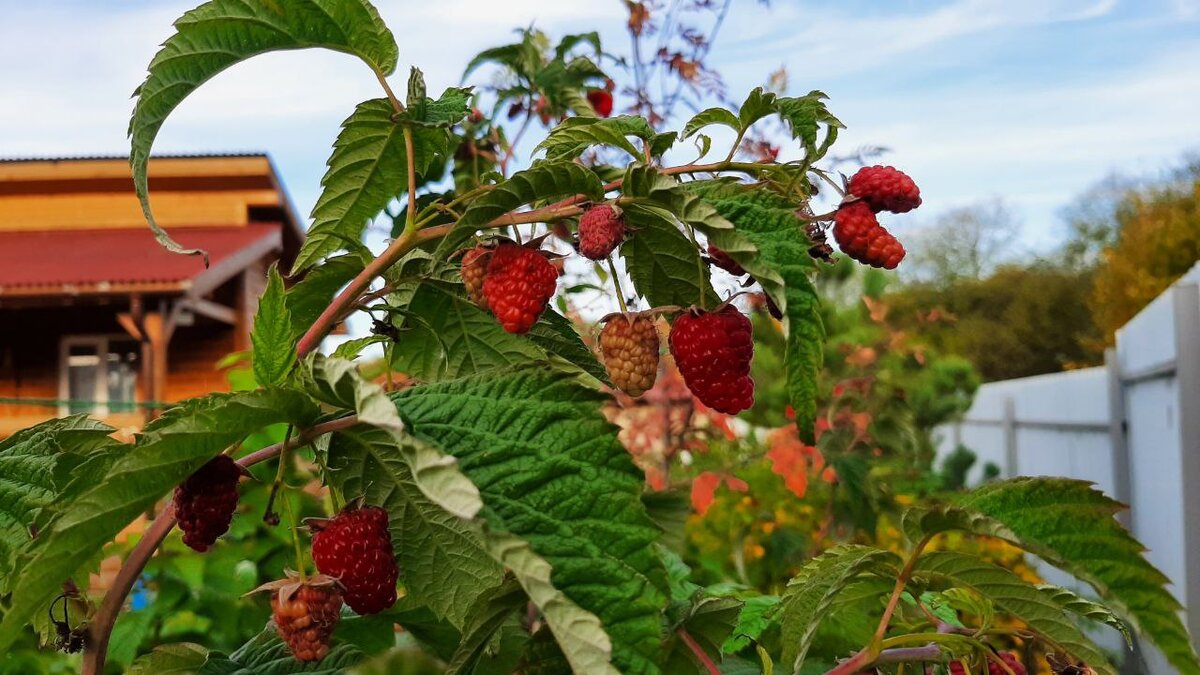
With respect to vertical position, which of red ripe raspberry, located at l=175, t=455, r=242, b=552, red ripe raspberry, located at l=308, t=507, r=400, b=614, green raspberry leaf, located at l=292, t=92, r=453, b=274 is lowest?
red ripe raspberry, located at l=308, t=507, r=400, b=614

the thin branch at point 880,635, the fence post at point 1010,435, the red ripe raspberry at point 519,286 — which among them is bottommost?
the fence post at point 1010,435

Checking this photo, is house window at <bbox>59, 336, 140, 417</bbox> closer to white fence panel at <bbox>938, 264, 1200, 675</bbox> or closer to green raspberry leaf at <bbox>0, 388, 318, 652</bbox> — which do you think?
white fence panel at <bbox>938, 264, 1200, 675</bbox>

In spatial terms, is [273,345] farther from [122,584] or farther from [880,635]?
[880,635]

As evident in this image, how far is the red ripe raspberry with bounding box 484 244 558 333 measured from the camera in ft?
2.32

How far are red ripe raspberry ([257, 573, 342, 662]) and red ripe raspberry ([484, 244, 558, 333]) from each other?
0.20 metres

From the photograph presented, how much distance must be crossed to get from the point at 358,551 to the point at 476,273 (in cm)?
20

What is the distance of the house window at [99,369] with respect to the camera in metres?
13.0

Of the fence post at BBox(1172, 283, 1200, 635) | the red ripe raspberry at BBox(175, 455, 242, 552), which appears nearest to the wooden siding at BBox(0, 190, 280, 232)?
the fence post at BBox(1172, 283, 1200, 635)

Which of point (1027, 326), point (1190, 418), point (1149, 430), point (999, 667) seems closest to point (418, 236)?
point (999, 667)

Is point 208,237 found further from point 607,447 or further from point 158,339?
point 607,447

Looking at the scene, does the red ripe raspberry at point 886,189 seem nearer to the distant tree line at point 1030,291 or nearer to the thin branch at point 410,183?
the thin branch at point 410,183

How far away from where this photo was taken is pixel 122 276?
1070 cm

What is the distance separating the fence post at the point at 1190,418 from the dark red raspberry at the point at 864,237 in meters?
4.09

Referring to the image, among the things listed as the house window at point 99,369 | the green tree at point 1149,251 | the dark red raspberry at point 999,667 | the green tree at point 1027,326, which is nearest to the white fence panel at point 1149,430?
the dark red raspberry at point 999,667
